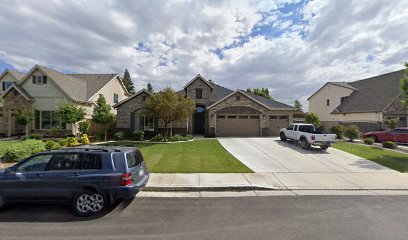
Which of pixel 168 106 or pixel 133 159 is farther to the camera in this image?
pixel 168 106

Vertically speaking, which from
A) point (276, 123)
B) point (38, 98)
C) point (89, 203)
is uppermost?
point (38, 98)

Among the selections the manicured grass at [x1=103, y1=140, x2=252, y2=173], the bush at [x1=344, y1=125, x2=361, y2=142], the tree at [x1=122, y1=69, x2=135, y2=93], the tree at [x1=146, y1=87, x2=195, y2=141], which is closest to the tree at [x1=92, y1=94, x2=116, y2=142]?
the tree at [x1=146, y1=87, x2=195, y2=141]

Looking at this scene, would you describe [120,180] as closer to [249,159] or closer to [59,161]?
[59,161]

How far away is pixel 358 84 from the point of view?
1318 inches

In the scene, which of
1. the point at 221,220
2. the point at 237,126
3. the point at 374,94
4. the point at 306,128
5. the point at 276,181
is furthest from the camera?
the point at 374,94

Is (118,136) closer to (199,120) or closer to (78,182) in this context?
(199,120)

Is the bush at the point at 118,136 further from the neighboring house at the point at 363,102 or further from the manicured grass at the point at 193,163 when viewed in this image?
the neighboring house at the point at 363,102

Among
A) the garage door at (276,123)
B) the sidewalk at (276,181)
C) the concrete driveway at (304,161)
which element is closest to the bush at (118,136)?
the concrete driveway at (304,161)

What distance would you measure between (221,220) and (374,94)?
31449 millimetres

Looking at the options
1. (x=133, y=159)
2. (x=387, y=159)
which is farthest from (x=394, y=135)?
(x=133, y=159)

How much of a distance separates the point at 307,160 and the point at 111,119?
18745mm

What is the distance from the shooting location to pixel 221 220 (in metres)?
5.17

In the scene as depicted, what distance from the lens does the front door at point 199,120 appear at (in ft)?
84.6

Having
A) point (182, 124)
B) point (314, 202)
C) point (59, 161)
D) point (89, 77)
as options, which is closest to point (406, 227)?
point (314, 202)
